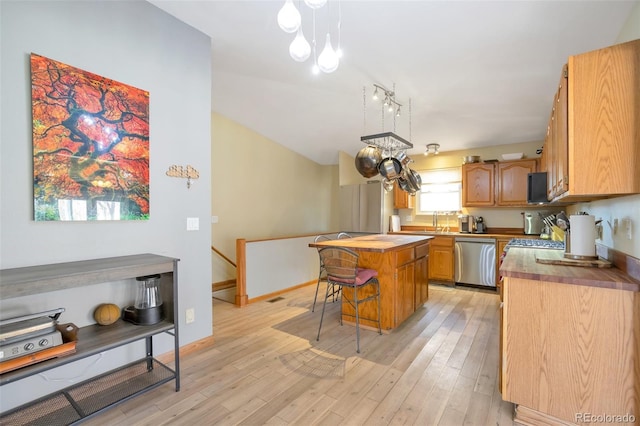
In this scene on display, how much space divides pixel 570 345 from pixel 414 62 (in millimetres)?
2557

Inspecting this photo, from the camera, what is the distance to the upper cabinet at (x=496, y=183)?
459cm

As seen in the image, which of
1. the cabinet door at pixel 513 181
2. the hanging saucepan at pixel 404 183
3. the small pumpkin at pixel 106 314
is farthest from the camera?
the cabinet door at pixel 513 181

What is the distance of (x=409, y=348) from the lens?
2754 mm

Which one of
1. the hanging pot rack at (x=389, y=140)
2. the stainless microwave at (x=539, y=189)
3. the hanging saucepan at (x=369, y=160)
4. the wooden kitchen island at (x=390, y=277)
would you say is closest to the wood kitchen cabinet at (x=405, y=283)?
the wooden kitchen island at (x=390, y=277)

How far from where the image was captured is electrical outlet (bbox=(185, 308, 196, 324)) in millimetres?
2650

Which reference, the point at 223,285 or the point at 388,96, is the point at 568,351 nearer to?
the point at 388,96

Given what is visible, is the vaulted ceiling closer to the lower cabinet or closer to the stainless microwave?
the stainless microwave

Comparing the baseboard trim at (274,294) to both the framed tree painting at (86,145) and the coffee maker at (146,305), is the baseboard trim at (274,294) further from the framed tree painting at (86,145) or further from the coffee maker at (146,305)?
the framed tree painting at (86,145)

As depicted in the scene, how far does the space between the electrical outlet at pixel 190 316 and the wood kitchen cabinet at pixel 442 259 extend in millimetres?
3773

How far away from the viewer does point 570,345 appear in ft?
5.39

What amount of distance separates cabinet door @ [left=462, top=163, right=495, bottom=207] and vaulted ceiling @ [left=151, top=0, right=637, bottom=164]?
1.46 ft

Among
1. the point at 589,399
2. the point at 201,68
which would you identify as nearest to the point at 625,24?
the point at 589,399

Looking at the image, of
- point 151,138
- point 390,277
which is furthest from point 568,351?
point 151,138

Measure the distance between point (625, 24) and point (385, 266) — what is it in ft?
8.50
